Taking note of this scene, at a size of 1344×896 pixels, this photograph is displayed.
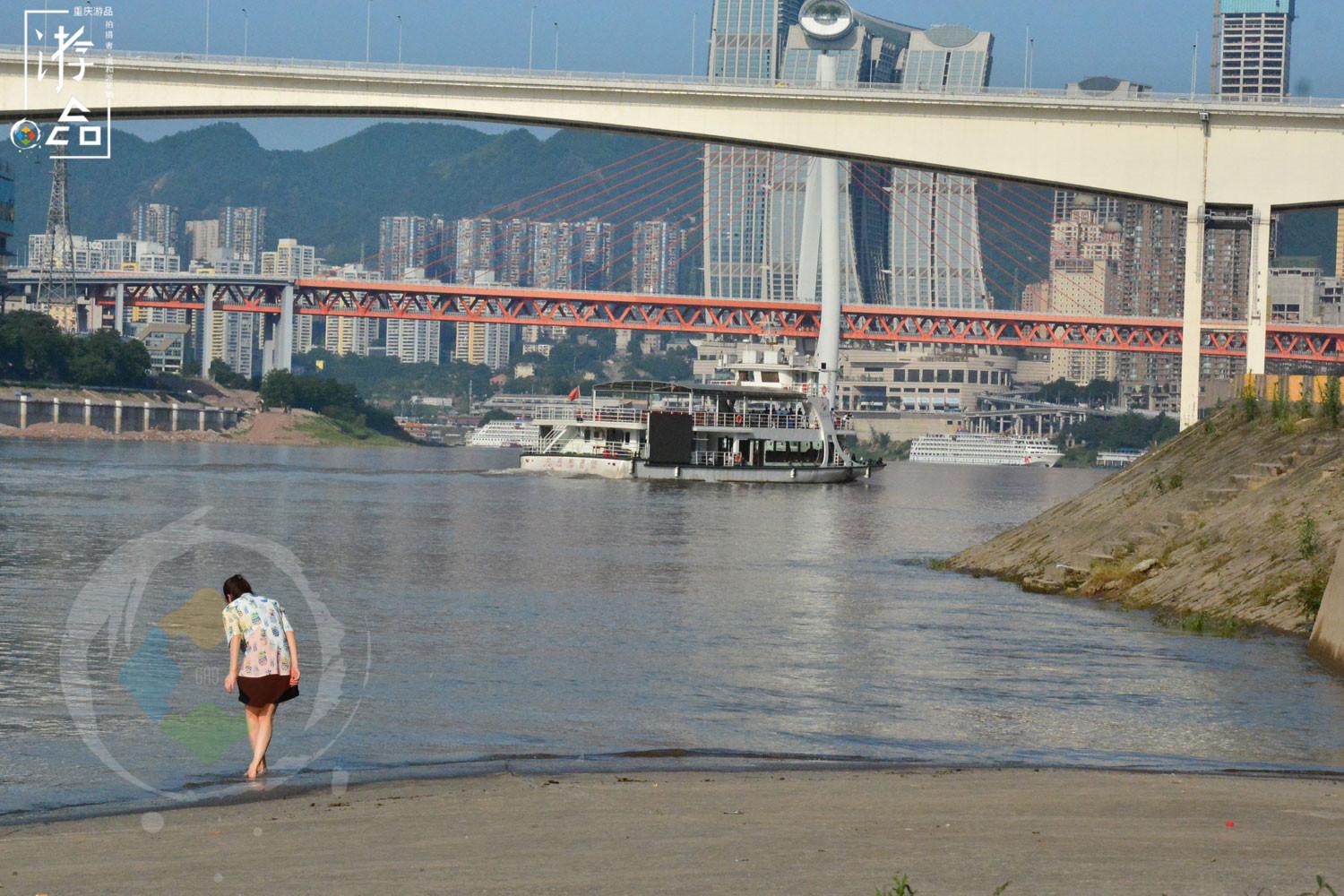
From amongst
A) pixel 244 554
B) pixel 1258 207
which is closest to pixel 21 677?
pixel 244 554

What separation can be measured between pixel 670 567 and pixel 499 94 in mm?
17041

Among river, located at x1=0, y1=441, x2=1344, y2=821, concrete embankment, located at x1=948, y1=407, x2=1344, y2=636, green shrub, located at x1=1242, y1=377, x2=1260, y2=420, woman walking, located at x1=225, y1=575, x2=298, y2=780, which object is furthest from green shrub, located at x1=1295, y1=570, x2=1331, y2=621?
woman walking, located at x1=225, y1=575, x2=298, y2=780

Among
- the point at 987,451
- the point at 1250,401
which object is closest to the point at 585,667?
the point at 1250,401

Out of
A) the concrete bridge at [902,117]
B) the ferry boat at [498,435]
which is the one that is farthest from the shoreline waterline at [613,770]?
the ferry boat at [498,435]

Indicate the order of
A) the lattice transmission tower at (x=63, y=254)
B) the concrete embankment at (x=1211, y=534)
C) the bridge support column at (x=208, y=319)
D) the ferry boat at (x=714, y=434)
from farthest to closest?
1. the bridge support column at (x=208, y=319)
2. the lattice transmission tower at (x=63, y=254)
3. the ferry boat at (x=714, y=434)
4. the concrete embankment at (x=1211, y=534)

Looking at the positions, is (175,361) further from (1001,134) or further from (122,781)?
(122,781)

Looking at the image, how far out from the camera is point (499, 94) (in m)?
44.5

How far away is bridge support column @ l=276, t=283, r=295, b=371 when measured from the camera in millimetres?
145000

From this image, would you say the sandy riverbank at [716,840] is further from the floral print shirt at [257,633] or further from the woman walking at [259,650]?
the floral print shirt at [257,633]

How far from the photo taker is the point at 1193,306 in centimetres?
3925

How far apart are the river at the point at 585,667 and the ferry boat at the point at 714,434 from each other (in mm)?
38327

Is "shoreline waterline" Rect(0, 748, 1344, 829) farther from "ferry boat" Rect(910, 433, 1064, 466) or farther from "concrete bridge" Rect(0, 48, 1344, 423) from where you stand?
"ferry boat" Rect(910, 433, 1064, 466)

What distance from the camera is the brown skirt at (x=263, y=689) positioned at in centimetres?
1102

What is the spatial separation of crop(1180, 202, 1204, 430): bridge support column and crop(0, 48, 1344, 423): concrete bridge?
0.06 metres
